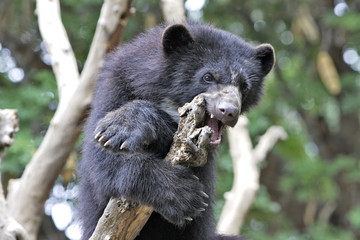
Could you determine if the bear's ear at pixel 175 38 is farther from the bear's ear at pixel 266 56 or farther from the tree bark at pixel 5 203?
the tree bark at pixel 5 203

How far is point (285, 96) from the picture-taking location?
39.4 ft

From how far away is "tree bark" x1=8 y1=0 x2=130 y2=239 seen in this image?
225 inches

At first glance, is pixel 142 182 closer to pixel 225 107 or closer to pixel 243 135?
pixel 225 107

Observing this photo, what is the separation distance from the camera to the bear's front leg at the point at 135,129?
3951 mm

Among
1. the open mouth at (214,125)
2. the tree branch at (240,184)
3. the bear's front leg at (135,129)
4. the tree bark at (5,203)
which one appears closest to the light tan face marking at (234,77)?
the open mouth at (214,125)

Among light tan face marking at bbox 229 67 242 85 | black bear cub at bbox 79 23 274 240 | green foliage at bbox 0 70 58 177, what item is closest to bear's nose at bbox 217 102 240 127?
black bear cub at bbox 79 23 274 240

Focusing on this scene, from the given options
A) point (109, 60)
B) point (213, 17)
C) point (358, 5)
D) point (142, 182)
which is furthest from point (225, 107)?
point (358, 5)

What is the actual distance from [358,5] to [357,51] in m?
1.02

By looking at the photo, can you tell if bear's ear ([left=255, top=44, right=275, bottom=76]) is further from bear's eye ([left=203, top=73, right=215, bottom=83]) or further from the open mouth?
the open mouth

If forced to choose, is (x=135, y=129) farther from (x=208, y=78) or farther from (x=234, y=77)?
(x=234, y=77)

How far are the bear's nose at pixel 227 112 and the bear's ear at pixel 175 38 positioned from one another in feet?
2.92

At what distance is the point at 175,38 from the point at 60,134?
1.92 m

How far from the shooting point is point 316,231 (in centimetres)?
1156

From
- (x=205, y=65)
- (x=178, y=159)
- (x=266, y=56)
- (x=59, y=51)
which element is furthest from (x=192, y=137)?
(x=59, y=51)
